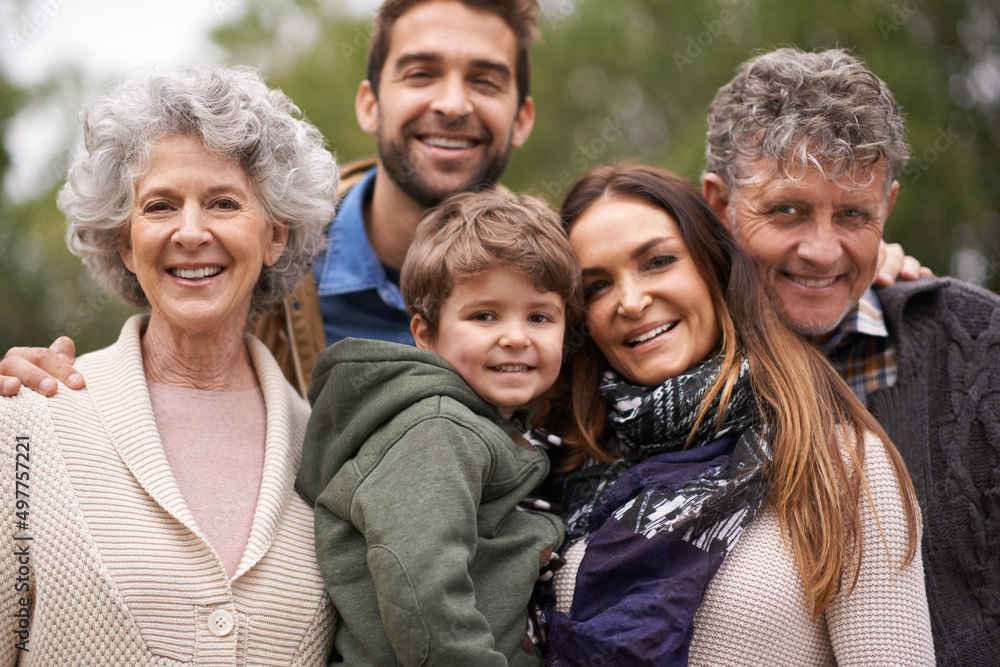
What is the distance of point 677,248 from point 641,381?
454 mm

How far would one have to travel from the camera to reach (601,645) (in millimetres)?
2268

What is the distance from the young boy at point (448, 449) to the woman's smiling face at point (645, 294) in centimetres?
13

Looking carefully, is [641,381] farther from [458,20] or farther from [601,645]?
[458,20]

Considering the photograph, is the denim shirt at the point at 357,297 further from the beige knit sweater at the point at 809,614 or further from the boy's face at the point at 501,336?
the beige knit sweater at the point at 809,614

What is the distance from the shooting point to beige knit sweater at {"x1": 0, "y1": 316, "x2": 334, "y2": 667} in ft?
6.95

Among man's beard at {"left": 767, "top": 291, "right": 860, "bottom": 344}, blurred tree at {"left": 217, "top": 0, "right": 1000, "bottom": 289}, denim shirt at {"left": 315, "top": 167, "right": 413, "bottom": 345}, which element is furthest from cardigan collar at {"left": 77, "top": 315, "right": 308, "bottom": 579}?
man's beard at {"left": 767, "top": 291, "right": 860, "bottom": 344}

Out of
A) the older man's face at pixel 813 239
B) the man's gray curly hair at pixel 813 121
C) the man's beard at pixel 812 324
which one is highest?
the man's gray curly hair at pixel 813 121

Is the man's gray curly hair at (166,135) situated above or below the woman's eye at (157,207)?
above

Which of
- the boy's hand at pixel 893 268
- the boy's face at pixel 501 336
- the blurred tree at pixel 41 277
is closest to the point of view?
the boy's face at pixel 501 336

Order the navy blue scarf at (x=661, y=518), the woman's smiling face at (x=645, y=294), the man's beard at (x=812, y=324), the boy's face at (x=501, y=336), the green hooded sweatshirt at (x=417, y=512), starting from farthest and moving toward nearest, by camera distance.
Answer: the man's beard at (x=812, y=324) < the woman's smiling face at (x=645, y=294) < the boy's face at (x=501, y=336) < the navy blue scarf at (x=661, y=518) < the green hooded sweatshirt at (x=417, y=512)

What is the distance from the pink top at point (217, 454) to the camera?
2.39 meters

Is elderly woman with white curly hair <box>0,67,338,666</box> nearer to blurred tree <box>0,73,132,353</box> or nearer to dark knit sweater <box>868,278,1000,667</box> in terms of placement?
dark knit sweater <box>868,278,1000,667</box>

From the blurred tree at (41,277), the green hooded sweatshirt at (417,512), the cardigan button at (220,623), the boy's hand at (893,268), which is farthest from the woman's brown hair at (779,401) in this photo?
the blurred tree at (41,277)

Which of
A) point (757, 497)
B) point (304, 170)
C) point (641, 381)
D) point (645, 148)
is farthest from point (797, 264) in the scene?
point (645, 148)
